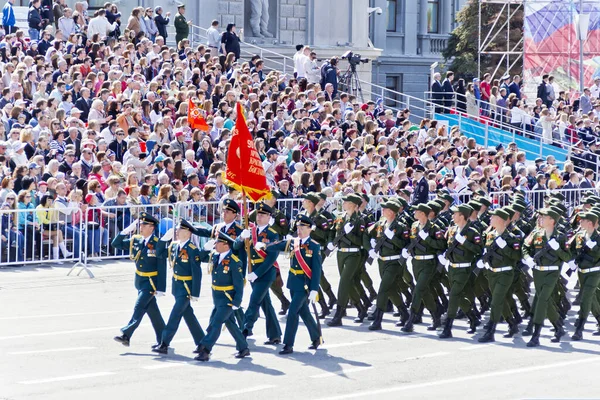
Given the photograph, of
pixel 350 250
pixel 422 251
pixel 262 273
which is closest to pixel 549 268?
pixel 422 251

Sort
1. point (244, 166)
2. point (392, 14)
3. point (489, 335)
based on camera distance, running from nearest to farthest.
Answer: point (244, 166)
point (489, 335)
point (392, 14)

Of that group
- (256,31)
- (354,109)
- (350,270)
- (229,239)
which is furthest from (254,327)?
(256,31)

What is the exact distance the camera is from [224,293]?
1424 cm

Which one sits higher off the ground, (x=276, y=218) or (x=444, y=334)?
(x=276, y=218)

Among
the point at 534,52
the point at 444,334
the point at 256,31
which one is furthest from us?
the point at 534,52

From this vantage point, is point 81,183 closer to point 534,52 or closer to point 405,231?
Result: point 405,231

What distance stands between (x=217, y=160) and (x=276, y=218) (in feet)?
19.2

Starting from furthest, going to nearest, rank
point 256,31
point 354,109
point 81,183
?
point 256,31 < point 354,109 < point 81,183

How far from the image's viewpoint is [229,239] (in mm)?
14383

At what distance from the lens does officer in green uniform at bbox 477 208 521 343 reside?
15891 mm

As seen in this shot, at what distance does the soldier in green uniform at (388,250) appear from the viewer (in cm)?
1650

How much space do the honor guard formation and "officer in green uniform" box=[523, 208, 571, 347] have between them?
13 mm

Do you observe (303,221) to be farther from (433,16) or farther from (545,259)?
(433,16)

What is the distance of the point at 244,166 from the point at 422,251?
2.51 metres
